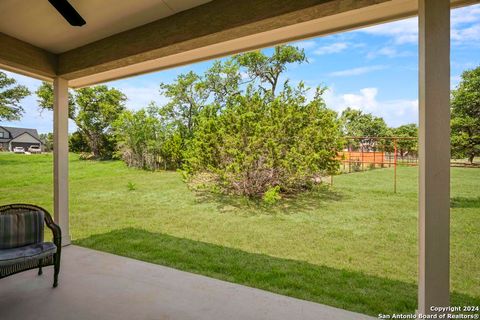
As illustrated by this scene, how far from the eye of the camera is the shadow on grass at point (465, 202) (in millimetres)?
5648

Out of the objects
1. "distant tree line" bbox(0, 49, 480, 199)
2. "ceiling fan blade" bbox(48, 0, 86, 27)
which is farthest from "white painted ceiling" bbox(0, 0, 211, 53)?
"distant tree line" bbox(0, 49, 480, 199)

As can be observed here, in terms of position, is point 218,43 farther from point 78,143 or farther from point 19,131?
point 78,143

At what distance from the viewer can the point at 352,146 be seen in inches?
286

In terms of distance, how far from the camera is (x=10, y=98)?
752 cm

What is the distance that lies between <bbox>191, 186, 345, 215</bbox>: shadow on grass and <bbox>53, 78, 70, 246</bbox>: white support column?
10.9ft

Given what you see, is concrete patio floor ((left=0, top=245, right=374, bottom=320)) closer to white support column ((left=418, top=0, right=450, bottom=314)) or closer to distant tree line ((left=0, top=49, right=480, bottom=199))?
white support column ((left=418, top=0, right=450, bottom=314))

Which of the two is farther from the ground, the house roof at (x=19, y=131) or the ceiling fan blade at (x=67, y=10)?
the ceiling fan blade at (x=67, y=10)

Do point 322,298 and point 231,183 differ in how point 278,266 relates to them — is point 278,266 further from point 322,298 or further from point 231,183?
point 231,183

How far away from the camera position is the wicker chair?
2.24 m

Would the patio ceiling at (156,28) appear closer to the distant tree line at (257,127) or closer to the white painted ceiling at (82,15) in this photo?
the white painted ceiling at (82,15)

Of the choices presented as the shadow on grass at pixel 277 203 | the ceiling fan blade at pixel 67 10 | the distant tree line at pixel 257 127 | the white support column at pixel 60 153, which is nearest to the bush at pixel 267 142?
the distant tree line at pixel 257 127

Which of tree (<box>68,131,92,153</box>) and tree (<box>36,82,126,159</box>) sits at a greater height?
tree (<box>36,82,126,159</box>)

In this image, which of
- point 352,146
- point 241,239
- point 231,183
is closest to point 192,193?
point 231,183

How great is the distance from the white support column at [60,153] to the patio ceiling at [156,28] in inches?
9.5
